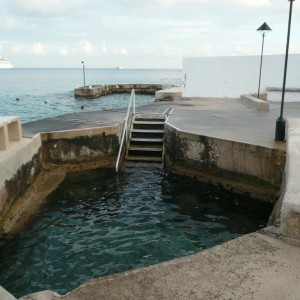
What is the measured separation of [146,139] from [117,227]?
4838mm

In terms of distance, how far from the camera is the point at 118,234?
20.6ft

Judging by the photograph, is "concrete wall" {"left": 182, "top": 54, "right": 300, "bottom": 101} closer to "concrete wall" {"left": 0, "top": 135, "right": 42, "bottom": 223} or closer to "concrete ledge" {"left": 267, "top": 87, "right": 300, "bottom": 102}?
"concrete ledge" {"left": 267, "top": 87, "right": 300, "bottom": 102}

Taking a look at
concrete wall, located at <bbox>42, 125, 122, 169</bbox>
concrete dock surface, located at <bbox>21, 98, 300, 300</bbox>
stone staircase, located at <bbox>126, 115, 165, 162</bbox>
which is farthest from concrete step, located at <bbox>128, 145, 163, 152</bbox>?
concrete dock surface, located at <bbox>21, 98, 300, 300</bbox>

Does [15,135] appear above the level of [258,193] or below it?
above

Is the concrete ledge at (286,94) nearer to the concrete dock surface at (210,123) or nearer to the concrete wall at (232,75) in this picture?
the concrete wall at (232,75)

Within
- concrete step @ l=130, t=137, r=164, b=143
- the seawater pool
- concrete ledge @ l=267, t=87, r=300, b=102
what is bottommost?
the seawater pool

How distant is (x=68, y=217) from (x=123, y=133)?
155 inches

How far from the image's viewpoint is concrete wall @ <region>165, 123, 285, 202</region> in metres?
7.41

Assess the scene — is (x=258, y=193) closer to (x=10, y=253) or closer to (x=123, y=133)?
(x=123, y=133)

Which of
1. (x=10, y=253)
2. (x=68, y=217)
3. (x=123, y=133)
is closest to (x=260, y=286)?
(x=10, y=253)

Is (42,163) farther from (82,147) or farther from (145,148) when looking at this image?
(145,148)

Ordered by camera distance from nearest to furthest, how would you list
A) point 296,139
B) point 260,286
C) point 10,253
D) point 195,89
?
point 260,286 → point 10,253 → point 296,139 → point 195,89

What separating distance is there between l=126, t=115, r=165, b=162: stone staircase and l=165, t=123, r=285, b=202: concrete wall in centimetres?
78

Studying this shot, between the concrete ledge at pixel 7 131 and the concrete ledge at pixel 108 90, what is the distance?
31.7 meters
